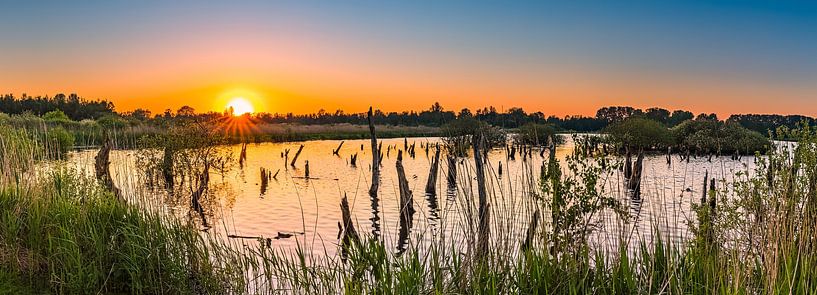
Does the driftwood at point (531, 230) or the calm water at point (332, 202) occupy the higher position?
the driftwood at point (531, 230)

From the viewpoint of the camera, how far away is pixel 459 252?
6648 mm

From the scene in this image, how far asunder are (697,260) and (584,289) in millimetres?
1234

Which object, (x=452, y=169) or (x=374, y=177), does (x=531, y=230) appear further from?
(x=374, y=177)

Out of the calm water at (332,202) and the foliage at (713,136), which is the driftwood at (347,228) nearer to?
the calm water at (332,202)

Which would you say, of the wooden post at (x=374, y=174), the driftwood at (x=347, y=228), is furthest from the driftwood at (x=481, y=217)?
the wooden post at (x=374, y=174)

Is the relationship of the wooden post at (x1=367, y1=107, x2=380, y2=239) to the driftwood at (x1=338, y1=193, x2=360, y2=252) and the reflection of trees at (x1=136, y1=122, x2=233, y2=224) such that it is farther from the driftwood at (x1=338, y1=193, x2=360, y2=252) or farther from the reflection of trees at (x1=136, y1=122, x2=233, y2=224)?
the reflection of trees at (x1=136, y1=122, x2=233, y2=224)

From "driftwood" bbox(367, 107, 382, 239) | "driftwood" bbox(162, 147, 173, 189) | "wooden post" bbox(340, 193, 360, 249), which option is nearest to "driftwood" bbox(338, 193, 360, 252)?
"wooden post" bbox(340, 193, 360, 249)

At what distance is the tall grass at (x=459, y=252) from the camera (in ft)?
19.7

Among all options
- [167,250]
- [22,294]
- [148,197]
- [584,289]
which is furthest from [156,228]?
[584,289]

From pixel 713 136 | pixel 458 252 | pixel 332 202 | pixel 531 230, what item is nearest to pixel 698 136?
pixel 713 136

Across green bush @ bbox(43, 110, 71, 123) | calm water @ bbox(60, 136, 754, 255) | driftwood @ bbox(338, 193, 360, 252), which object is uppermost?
green bush @ bbox(43, 110, 71, 123)

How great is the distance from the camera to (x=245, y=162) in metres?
42.1

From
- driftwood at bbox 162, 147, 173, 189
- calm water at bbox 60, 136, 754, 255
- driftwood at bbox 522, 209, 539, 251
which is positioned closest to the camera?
driftwood at bbox 522, 209, 539, 251

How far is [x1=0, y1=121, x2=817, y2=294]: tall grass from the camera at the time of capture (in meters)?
6.02
